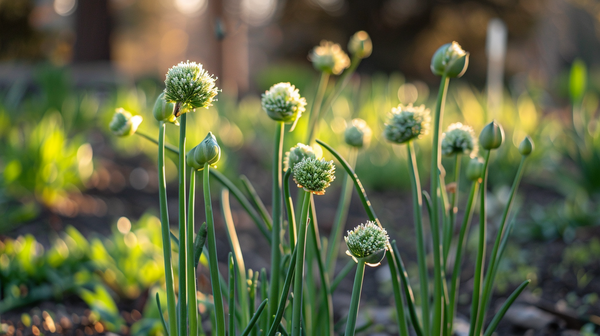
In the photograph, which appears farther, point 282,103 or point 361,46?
point 361,46

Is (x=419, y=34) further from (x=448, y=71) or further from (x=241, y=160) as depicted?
(x=448, y=71)

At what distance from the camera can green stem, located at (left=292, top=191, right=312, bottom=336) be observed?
25.9 inches

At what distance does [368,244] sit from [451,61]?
1.20 feet

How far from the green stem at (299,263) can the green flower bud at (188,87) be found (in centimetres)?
20

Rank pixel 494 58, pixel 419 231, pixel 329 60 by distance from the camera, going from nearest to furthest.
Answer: pixel 419 231 → pixel 329 60 → pixel 494 58

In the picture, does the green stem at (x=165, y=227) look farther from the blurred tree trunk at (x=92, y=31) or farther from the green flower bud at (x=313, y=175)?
the blurred tree trunk at (x=92, y=31)

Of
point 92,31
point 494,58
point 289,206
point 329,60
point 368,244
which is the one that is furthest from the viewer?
point 92,31

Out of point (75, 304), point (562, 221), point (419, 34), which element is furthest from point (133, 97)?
point (419, 34)

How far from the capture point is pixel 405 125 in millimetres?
812

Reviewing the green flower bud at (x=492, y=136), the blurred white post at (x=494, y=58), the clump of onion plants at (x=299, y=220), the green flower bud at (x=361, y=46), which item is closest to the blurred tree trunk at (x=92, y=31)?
the blurred white post at (x=494, y=58)

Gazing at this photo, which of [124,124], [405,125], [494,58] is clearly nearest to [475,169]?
[405,125]

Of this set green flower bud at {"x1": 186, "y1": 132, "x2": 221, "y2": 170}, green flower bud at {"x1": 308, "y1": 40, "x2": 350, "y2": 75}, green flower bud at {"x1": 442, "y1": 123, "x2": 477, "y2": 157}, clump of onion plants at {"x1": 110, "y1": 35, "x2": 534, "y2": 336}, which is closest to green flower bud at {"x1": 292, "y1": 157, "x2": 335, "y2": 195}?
clump of onion plants at {"x1": 110, "y1": 35, "x2": 534, "y2": 336}

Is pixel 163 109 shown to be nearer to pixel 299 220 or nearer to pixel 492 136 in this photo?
pixel 299 220

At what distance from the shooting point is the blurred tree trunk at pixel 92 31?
5.70 metres
